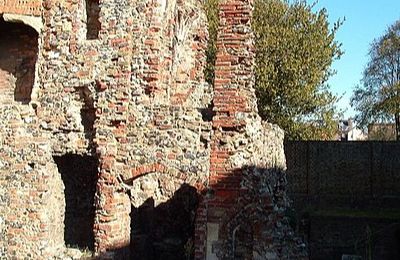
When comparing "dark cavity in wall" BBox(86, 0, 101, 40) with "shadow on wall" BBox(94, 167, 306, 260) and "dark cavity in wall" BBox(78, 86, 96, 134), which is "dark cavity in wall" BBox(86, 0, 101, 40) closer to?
"dark cavity in wall" BBox(78, 86, 96, 134)

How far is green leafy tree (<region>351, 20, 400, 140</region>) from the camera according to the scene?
2948 centimetres

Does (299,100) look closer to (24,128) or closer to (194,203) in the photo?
(194,203)

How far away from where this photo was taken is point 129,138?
9352 millimetres

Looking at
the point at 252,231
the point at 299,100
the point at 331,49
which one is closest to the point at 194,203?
the point at 252,231

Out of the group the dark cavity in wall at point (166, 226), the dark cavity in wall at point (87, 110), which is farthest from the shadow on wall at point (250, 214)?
the dark cavity in wall at point (166, 226)

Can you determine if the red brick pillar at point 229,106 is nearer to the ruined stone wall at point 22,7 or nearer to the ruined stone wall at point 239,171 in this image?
the ruined stone wall at point 239,171

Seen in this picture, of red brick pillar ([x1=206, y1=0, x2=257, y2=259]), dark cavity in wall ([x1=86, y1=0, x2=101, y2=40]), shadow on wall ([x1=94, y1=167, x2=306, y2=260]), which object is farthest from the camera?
dark cavity in wall ([x1=86, y1=0, x2=101, y2=40])

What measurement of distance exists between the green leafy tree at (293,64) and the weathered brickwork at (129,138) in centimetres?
1178

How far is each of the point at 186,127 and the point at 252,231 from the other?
2.14 metres

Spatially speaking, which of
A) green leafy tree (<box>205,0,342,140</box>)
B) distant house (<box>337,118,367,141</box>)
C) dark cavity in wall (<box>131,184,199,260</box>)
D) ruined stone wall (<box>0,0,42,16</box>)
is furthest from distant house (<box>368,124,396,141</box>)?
ruined stone wall (<box>0,0,42,16</box>)

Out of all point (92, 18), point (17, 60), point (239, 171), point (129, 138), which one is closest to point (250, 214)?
point (239, 171)

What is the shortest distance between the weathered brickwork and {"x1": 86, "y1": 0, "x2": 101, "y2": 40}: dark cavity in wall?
2cm

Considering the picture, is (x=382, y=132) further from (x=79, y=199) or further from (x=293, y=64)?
(x=79, y=199)

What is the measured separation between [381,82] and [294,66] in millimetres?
11501
